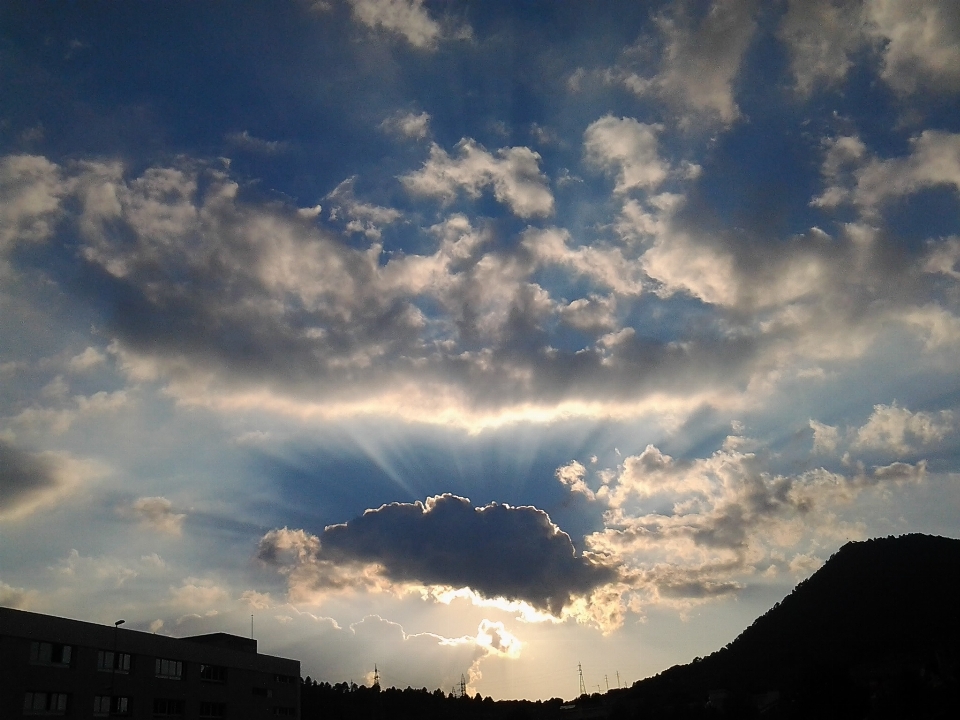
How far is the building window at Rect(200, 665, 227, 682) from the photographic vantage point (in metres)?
65.6

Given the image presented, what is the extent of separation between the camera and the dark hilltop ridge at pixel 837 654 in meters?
97.4

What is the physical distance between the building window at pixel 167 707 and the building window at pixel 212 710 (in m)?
3.36

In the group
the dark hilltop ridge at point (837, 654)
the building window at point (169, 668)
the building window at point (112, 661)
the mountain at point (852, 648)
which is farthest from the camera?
the dark hilltop ridge at point (837, 654)

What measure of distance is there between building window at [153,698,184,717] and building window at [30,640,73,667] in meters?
10.8

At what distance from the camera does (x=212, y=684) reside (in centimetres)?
6656

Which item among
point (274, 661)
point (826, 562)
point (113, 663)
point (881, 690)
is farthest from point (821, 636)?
point (113, 663)

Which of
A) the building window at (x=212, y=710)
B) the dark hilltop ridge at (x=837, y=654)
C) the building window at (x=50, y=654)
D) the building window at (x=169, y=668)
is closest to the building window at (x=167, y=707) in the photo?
the building window at (x=169, y=668)

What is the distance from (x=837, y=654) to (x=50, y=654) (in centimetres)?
14241

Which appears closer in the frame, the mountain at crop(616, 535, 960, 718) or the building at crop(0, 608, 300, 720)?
the building at crop(0, 608, 300, 720)

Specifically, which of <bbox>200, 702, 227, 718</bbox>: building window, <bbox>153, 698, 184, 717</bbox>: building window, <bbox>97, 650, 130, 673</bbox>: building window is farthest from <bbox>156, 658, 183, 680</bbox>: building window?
<bbox>200, 702, 227, 718</bbox>: building window

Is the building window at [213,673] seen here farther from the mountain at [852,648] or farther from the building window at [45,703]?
the mountain at [852,648]

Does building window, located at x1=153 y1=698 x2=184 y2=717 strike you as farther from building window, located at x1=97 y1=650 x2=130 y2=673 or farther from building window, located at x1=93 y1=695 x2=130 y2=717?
building window, located at x1=97 y1=650 x2=130 y2=673

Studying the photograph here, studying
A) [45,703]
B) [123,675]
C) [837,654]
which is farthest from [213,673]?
[837,654]

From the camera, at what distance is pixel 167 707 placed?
60031 mm
